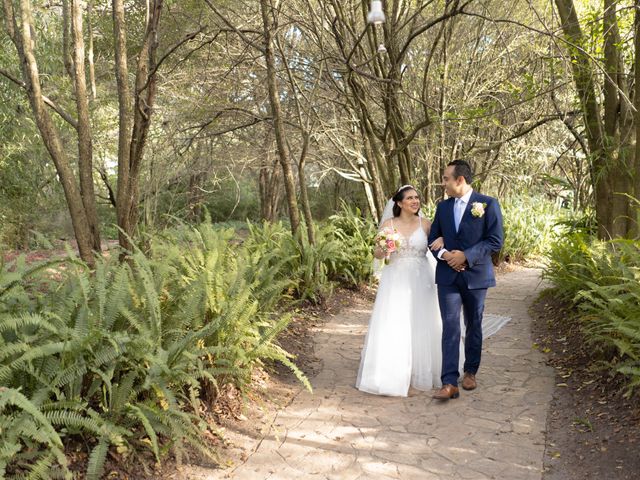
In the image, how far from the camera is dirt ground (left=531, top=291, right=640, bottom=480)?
13.0ft

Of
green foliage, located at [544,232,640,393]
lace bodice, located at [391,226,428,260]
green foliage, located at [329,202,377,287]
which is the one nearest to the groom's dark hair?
lace bodice, located at [391,226,428,260]

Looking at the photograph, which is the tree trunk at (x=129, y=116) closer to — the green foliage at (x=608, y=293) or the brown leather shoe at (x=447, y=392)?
the brown leather shoe at (x=447, y=392)

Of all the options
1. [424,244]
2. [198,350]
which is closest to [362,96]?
[424,244]

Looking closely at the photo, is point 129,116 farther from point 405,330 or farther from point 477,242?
point 477,242

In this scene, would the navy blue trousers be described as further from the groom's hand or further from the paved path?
the paved path

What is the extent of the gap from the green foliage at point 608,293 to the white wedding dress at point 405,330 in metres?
1.39

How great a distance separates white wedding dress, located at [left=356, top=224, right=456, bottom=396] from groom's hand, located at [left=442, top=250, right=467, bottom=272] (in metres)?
0.60

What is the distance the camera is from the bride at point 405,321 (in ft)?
18.1

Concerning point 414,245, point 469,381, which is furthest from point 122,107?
point 469,381

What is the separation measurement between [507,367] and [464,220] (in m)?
1.88

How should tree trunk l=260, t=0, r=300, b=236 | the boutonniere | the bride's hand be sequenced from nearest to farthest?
1. the boutonniere
2. the bride's hand
3. tree trunk l=260, t=0, r=300, b=236

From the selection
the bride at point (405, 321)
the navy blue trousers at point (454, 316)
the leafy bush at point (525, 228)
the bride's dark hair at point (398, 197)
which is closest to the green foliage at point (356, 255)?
the leafy bush at point (525, 228)

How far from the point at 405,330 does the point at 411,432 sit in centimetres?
119

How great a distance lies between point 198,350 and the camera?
4.29 metres
